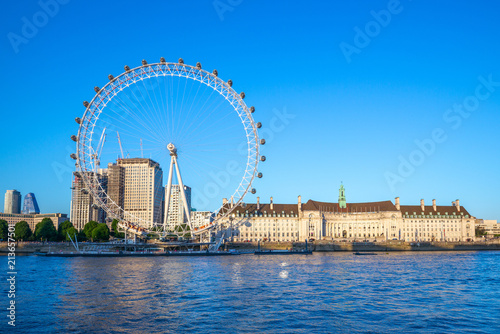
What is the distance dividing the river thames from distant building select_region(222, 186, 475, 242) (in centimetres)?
10333

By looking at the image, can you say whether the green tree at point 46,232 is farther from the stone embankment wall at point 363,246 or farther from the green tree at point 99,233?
the stone embankment wall at point 363,246

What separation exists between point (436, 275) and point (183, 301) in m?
34.0

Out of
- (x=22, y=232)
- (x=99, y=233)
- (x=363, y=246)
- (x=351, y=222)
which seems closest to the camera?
(x=99, y=233)

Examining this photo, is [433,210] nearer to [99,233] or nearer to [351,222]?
[351,222]

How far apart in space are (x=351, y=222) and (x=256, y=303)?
5595 inches

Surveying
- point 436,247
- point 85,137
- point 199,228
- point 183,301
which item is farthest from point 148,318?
point 436,247

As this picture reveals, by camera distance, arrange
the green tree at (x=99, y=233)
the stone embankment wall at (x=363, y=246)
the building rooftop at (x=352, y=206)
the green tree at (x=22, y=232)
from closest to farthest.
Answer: the green tree at (x=99, y=233)
the green tree at (x=22, y=232)
the stone embankment wall at (x=363, y=246)
the building rooftop at (x=352, y=206)

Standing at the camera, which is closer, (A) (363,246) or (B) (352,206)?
(A) (363,246)

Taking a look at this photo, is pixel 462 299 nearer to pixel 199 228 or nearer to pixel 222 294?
pixel 222 294

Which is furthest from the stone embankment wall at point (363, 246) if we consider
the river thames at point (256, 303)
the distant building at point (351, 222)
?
the river thames at point (256, 303)

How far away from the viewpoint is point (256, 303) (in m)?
35.3

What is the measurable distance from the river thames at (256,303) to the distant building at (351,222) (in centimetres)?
10333

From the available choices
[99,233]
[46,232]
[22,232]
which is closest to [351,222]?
[99,233]

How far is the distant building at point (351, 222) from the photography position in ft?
519
